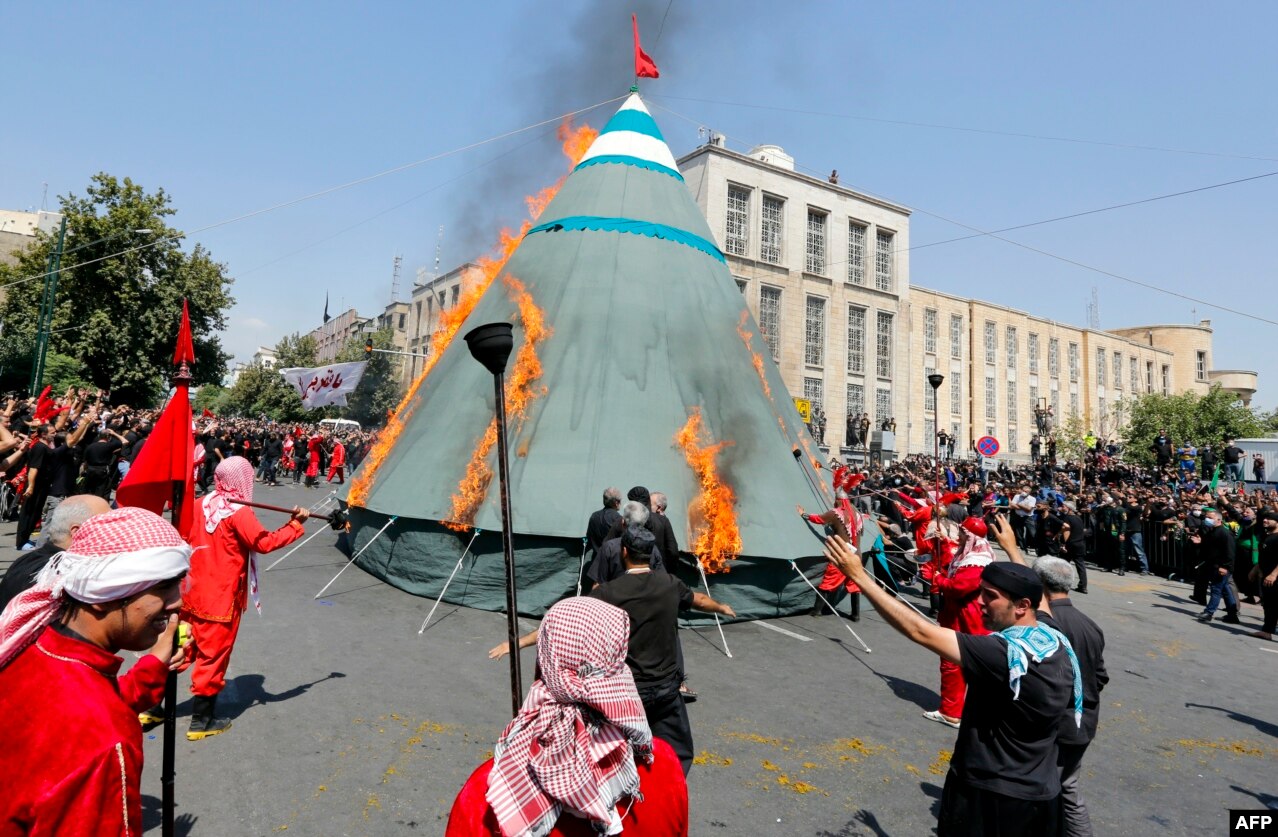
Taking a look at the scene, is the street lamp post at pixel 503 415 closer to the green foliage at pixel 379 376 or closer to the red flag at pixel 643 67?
the red flag at pixel 643 67

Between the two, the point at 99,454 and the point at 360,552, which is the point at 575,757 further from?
the point at 99,454

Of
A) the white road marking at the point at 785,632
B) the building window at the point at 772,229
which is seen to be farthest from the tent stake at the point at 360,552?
the building window at the point at 772,229

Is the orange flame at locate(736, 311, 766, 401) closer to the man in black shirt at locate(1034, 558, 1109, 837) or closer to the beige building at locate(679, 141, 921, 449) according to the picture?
the man in black shirt at locate(1034, 558, 1109, 837)

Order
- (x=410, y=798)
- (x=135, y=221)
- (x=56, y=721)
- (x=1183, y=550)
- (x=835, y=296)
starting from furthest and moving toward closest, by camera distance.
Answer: (x=835, y=296), (x=135, y=221), (x=1183, y=550), (x=410, y=798), (x=56, y=721)

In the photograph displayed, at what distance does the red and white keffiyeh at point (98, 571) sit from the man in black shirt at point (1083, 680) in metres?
3.69

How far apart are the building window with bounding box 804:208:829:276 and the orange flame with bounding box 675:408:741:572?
32.2 m

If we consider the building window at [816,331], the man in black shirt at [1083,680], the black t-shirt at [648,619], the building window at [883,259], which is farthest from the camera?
the building window at [883,259]

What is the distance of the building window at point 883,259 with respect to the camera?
41.6 m

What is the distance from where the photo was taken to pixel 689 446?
912 cm

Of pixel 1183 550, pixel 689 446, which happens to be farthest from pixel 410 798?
pixel 1183 550

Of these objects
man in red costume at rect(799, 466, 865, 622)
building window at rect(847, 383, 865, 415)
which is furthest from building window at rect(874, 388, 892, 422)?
man in red costume at rect(799, 466, 865, 622)

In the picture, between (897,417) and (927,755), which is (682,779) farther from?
(897,417)

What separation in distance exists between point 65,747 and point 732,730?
4.82 metres

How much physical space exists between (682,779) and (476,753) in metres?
3.04
